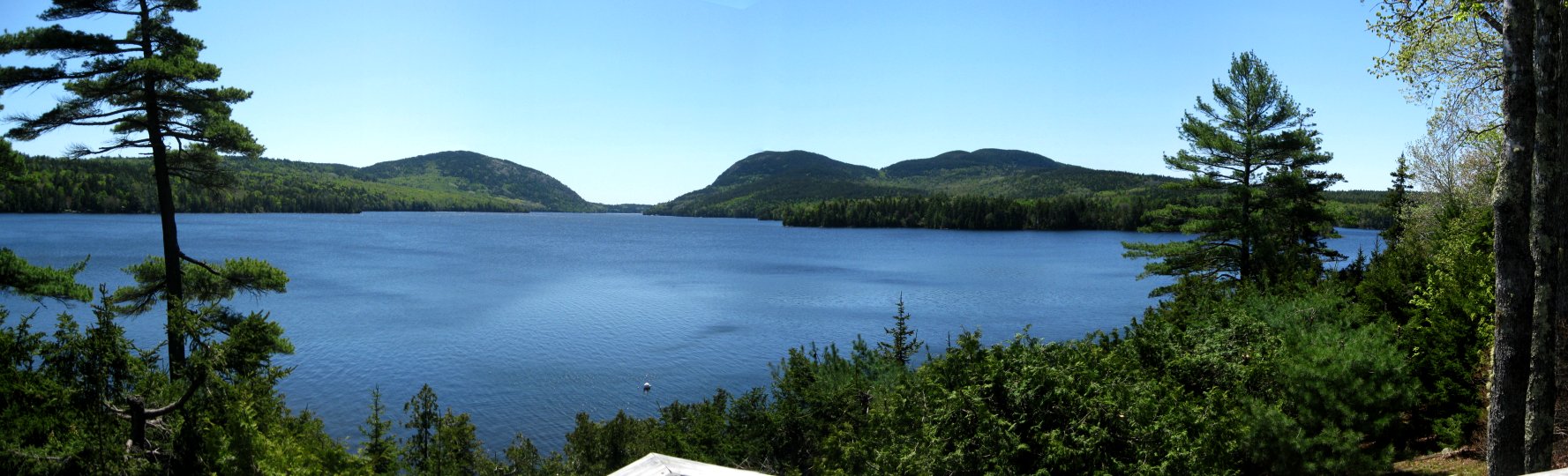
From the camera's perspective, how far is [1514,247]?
6609mm

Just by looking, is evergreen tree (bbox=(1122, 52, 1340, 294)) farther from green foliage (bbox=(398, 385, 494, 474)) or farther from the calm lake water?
green foliage (bbox=(398, 385, 494, 474))

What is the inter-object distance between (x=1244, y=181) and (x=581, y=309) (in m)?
31.8

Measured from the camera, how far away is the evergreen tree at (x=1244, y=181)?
25.6 metres

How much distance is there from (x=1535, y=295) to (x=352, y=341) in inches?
1339

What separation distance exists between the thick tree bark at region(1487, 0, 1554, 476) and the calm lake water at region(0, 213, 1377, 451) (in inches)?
217

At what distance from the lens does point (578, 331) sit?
34062 mm

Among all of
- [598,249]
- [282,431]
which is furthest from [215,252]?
[282,431]

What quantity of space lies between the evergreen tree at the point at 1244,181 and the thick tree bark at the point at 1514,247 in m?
19.4

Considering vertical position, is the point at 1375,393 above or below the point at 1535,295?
below

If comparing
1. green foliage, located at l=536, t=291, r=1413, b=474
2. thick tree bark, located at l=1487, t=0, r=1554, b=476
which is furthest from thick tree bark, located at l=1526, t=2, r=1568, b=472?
green foliage, located at l=536, t=291, r=1413, b=474

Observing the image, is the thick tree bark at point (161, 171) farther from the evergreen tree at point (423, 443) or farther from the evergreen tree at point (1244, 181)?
the evergreen tree at point (1244, 181)

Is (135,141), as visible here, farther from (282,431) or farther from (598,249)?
(598,249)

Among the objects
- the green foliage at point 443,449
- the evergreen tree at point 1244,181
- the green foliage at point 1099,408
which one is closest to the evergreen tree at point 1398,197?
the evergreen tree at point 1244,181

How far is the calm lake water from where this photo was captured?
79.0 feet
